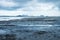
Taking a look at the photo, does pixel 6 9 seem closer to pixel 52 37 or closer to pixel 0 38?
pixel 0 38

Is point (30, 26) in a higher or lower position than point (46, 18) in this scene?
lower

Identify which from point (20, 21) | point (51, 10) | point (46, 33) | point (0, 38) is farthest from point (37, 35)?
point (0, 38)

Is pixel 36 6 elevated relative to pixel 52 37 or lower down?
elevated

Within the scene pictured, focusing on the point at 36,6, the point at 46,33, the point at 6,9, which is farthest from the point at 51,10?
the point at 6,9

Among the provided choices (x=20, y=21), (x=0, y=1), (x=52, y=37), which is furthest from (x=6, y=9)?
(x=52, y=37)

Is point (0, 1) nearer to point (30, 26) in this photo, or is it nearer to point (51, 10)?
point (30, 26)

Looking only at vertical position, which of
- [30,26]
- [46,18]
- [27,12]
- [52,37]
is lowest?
[52,37]

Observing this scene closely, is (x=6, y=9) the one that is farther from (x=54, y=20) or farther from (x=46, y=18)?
(x=54, y=20)

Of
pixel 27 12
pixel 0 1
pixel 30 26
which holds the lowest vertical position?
pixel 30 26

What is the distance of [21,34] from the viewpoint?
1.10m

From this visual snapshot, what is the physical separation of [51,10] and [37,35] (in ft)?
1.62

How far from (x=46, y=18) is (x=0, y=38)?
2.87 ft

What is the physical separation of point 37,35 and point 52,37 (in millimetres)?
266

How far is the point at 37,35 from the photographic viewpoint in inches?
43.7
